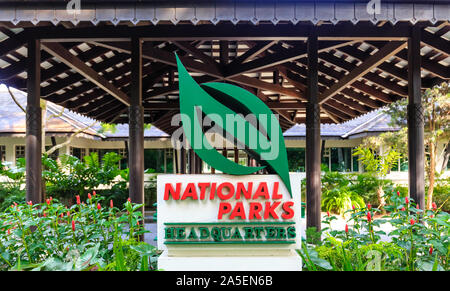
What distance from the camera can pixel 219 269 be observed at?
3.45 metres

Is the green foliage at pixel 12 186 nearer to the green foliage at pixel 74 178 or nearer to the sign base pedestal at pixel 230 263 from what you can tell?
the green foliage at pixel 74 178

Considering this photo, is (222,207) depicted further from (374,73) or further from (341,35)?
(374,73)

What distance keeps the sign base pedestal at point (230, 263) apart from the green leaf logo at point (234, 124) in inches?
28.4

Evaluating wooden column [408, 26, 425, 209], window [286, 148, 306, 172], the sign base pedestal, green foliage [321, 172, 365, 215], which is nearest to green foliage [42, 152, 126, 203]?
green foliage [321, 172, 365, 215]

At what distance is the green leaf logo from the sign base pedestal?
72cm

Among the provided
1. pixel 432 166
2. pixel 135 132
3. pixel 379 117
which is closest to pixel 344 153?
pixel 379 117

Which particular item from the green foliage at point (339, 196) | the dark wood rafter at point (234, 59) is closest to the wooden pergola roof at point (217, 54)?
the dark wood rafter at point (234, 59)

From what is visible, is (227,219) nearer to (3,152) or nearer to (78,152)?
(3,152)

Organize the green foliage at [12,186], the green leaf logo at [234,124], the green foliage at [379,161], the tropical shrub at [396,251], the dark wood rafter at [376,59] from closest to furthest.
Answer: the tropical shrub at [396,251], the green leaf logo at [234,124], the dark wood rafter at [376,59], the green foliage at [12,186], the green foliage at [379,161]

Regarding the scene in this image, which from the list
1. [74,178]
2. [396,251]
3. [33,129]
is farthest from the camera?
[74,178]

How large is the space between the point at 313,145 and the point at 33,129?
14.7 ft

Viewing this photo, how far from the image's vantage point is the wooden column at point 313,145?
549 cm

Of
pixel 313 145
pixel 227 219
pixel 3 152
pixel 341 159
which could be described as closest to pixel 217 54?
pixel 313 145

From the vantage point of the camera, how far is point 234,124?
3422mm
